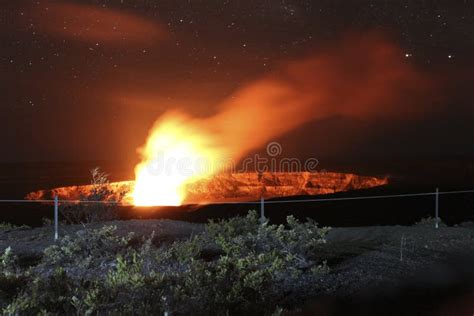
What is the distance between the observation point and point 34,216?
21.9 meters

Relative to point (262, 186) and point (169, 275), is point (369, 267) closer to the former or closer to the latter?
point (169, 275)

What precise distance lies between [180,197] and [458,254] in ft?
54.4

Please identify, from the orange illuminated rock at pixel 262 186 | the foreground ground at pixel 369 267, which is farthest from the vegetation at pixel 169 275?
the orange illuminated rock at pixel 262 186

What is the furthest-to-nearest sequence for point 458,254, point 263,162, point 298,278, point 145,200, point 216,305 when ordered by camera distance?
point 263,162
point 145,200
point 458,254
point 298,278
point 216,305

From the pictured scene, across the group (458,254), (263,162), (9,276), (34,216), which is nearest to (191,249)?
(9,276)

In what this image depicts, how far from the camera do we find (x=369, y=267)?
889 centimetres

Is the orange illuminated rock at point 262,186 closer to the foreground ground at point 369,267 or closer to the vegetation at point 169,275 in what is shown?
the foreground ground at point 369,267

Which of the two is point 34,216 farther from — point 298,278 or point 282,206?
point 298,278

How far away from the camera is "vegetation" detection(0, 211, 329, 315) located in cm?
561

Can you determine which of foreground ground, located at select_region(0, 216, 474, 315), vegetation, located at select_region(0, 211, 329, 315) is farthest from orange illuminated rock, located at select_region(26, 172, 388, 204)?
vegetation, located at select_region(0, 211, 329, 315)

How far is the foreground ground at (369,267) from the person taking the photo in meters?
6.89

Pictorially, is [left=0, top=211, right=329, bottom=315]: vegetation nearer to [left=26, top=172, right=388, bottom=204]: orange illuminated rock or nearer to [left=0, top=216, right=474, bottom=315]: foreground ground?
[left=0, top=216, right=474, bottom=315]: foreground ground

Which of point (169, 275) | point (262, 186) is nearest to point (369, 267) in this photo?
point (169, 275)

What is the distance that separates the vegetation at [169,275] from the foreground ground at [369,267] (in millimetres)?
120
